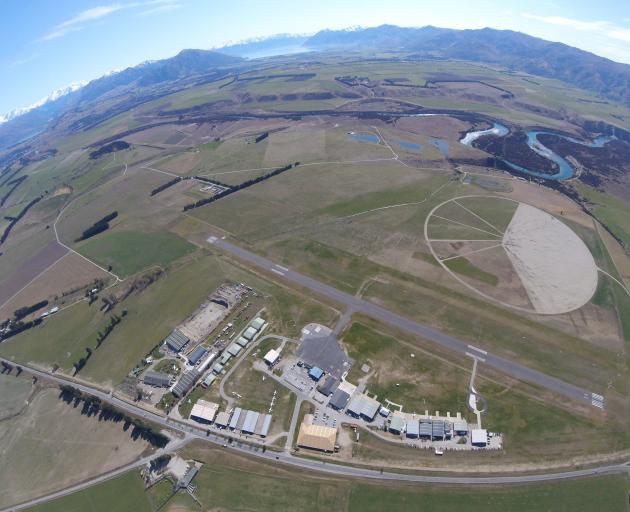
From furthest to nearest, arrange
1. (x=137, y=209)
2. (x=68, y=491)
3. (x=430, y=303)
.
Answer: (x=137, y=209) < (x=430, y=303) < (x=68, y=491)

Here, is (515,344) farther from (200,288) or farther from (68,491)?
(68,491)

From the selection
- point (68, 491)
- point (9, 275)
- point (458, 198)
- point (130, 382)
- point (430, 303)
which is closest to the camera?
point (68, 491)

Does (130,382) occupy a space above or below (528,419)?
above

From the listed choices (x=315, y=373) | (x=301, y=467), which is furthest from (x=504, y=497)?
(x=315, y=373)

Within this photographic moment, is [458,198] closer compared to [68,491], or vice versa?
[68,491]

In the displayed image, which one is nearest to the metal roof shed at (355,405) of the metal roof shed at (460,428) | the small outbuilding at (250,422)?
the metal roof shed at (460,428)

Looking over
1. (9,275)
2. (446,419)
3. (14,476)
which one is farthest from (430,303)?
(9,275)
